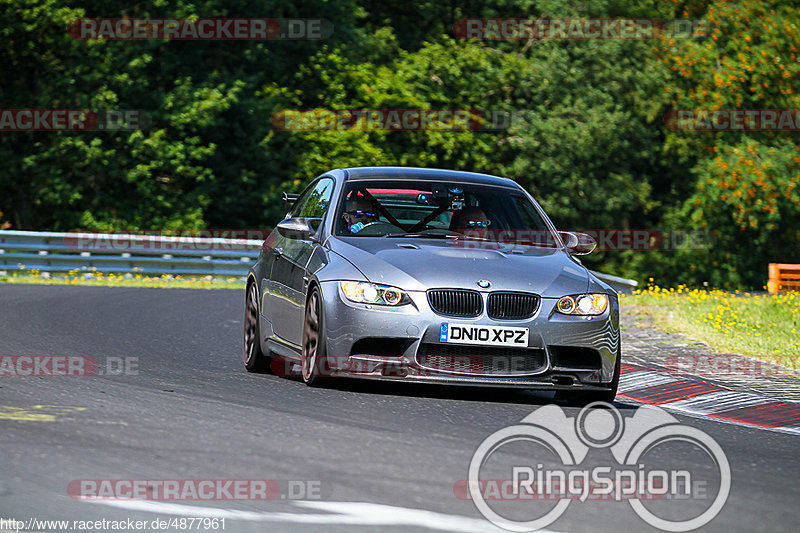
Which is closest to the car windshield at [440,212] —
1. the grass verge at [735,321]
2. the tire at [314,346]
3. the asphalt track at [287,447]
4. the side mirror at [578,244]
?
the side mirror at [578,244]

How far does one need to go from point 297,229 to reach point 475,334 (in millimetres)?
1915

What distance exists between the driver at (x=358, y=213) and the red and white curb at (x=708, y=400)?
92.1 inches

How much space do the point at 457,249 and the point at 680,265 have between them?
44981mm

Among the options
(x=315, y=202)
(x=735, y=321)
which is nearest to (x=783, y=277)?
(x=735, y=321)

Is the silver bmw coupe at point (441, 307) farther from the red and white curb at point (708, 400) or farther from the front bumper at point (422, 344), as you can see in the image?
the red and white curb at point (708, 400)

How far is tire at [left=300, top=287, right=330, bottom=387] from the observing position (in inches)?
356

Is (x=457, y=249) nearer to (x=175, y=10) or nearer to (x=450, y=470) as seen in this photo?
(x=450, y=470)

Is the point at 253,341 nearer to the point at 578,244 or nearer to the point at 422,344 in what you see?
the point at 422,344

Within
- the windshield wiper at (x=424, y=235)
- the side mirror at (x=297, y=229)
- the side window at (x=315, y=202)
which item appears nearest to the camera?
the windshield wiper at (x=424, y=235)

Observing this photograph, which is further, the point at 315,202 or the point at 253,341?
the point at 315,202

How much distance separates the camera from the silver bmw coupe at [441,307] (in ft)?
28.9

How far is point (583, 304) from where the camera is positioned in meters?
9.13

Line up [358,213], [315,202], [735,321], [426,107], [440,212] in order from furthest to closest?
[426,107], [735,321], [315,202], [440,212], [358,213]

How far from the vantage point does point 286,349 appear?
10.0 meters
